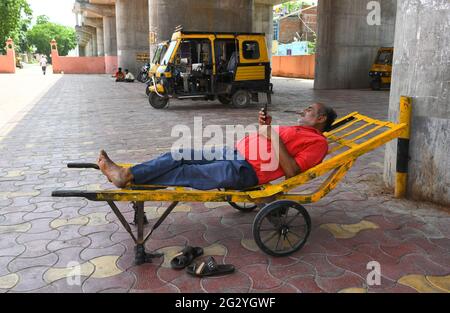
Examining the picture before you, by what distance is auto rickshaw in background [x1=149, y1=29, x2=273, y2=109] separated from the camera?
40.0 feet

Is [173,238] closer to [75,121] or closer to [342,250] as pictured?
[342,250]

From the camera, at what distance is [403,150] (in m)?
4.46

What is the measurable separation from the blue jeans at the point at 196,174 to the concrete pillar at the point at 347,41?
694 inches

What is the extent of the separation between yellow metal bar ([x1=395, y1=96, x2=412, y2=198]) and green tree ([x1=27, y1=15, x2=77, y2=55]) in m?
105

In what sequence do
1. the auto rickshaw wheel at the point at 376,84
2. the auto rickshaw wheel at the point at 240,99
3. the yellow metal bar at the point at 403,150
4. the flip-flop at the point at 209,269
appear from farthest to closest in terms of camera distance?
the auto rickshaw wheel at the point at 376,84 < the auto rickshaw wheel at the point at 240,99 < the yellow metal bar at the point at 403,150 < the flip-flop at the point at 209,269

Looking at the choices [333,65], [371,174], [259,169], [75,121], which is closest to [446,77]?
[371,174]

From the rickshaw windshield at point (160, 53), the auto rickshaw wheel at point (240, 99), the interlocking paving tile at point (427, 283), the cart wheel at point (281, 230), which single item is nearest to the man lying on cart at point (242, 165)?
the cart wheel at point (281, 230)

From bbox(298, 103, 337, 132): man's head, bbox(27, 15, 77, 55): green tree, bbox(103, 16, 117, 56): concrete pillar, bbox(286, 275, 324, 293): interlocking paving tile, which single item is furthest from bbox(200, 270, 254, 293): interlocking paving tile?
bbox(27, 15, 77, 55): green tree

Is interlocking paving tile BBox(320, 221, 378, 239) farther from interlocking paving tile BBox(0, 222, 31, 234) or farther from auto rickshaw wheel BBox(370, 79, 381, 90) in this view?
auto rickshaw wheel BBox(370, 79, 381, 90)

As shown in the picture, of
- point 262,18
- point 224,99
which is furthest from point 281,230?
point 262,18

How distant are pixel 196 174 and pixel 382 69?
58.5 ft

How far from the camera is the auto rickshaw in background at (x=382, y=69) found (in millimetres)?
18984

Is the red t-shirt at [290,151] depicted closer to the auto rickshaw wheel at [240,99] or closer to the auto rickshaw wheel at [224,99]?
the auto rickshaw wheel at [240,99]

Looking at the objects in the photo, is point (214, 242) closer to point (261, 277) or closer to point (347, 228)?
point (261, 277)
